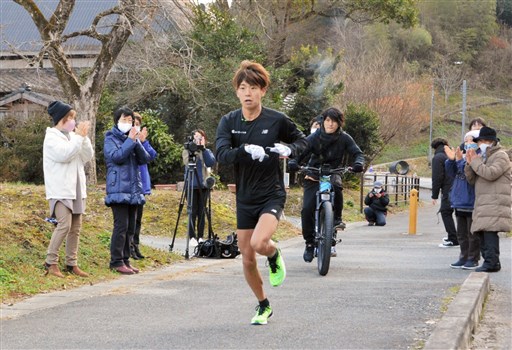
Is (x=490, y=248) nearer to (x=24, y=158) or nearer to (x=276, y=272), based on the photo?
(x=276, y=272)

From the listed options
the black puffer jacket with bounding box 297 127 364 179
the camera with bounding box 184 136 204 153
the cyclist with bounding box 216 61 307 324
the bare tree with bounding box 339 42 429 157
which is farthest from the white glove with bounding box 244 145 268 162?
the bare tree with bounding box 339 42 429 157

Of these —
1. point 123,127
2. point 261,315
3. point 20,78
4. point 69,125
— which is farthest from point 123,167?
point 20,78

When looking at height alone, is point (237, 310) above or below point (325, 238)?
below

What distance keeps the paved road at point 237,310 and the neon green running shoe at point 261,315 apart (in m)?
0.08

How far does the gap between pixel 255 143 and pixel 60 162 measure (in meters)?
3.43

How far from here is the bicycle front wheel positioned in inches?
407

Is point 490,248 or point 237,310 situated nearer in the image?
Result: point 237,310

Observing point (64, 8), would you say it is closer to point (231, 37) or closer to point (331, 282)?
point (231, 37)

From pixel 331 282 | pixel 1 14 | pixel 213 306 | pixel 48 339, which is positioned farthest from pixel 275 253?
pixel 1 14

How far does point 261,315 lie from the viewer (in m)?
7.02

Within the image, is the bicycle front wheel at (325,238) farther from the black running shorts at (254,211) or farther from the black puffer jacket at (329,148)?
the black running shorts at (254,211)

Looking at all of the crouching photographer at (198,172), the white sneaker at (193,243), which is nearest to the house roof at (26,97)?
the crouching photographer at (198,172)

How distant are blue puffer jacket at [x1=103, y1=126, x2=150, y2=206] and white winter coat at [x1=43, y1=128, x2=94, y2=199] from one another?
858 mm

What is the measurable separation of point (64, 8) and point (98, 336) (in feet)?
52.6
